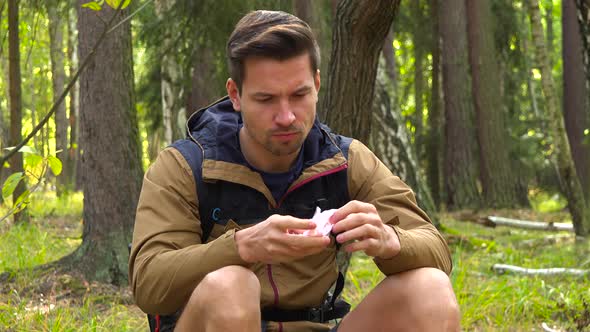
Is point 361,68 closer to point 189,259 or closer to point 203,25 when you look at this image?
point 189,259

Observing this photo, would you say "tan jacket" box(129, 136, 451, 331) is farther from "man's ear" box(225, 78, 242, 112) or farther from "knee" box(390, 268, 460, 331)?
"man's ear" box(225, 78, 242, 112)

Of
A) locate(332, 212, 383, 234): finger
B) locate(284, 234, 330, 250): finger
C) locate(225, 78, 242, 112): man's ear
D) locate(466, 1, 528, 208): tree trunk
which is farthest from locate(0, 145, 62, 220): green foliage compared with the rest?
locate(466, 1, 528, 208): tree trunk

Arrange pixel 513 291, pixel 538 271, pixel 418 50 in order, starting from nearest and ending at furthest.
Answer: pixel 513 291 → pixel 538 271 → pixel 418 50

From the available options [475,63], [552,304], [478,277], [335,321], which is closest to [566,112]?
[475,63]

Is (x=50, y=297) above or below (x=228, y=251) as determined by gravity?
below

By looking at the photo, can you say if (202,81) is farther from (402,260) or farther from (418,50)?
(402,260)

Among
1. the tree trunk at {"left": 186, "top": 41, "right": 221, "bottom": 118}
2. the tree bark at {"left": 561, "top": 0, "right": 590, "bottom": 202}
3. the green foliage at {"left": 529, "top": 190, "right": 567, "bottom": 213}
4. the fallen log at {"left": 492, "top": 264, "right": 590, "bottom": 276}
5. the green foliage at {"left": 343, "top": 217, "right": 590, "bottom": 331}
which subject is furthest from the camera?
the green foliage at {"left": 529, "top": 190, "right": 567, "bottom": 213}

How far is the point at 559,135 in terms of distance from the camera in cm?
768

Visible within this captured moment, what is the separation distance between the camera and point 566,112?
1407cm

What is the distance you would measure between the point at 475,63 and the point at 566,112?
1978 millimetres

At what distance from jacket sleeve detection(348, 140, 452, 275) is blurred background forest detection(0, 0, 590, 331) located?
1.07m

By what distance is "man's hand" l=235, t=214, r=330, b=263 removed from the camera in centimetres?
248

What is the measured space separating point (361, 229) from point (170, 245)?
2.15 feet

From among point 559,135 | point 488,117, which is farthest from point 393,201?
point 488,117
